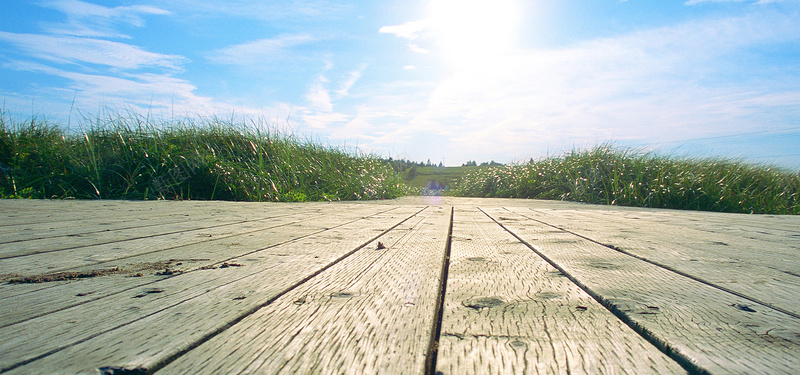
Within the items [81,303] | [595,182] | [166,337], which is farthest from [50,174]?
[595,182]

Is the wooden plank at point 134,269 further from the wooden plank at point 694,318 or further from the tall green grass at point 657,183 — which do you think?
the tall green grass at point 657,183

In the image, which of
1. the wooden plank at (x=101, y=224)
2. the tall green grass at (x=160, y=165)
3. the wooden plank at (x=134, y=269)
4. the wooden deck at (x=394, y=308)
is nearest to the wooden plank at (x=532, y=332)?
the wooden deck at (x=394, y=308)

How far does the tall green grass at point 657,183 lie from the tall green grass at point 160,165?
4.49m

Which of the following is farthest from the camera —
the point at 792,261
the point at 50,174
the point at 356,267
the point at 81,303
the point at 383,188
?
the point at 383,188

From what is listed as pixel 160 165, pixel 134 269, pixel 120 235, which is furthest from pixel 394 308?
pixel 160 165

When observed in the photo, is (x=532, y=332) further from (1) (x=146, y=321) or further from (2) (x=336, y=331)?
(1) (x=146, y=321)

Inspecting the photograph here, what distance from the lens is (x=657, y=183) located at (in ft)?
24.0

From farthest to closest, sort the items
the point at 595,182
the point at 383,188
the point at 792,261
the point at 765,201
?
the point at 383,188 → the point at 595,182 → the point at 765,201 → the point at 792,261

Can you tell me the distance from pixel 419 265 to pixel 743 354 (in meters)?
0.86

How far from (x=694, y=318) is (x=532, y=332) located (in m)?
0.38

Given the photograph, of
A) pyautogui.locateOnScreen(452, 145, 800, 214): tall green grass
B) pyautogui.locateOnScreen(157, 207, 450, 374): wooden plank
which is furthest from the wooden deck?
pyautogui.locateOnScreen(452, 145, 800, 214): tall green grass

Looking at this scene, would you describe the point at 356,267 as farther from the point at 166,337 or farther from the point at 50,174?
the point at 50,174

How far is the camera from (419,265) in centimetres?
137

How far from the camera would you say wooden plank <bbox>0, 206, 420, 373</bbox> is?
0.66 metres
